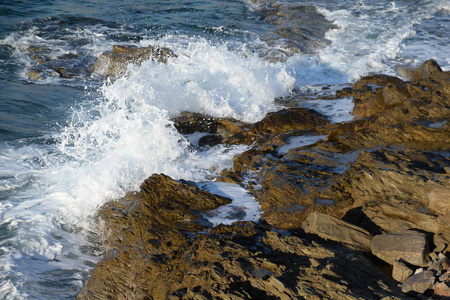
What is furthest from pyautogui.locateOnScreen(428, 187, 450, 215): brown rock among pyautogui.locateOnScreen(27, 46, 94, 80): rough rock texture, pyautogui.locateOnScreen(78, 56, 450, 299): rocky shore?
pyautogui.locateOnScreen(27, 46, 94, 80): rough rock texture

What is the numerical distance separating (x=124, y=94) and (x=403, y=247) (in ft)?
19.1

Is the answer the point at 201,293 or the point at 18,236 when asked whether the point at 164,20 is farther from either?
the point at 201,293

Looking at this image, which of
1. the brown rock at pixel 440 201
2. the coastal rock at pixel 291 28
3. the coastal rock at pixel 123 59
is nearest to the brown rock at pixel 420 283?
the brown rock at pixel 440 201

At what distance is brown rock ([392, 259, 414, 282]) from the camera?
137 inches

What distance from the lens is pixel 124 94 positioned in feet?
26.8

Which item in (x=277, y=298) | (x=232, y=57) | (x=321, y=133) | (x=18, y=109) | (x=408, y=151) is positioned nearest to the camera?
(x=277, y=298)

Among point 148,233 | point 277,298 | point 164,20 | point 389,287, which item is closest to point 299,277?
point 277,298

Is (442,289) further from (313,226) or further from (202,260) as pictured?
(202,260)

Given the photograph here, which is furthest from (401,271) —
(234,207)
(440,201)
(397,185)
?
(234,207)

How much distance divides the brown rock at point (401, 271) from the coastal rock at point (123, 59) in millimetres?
8841

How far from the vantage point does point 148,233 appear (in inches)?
187

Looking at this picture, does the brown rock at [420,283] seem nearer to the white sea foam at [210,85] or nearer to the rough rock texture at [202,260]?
the rough rock texture at [202,260]

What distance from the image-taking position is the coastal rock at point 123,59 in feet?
37.2

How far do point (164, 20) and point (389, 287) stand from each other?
14.6m
